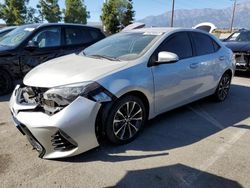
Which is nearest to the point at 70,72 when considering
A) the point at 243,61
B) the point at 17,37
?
the point at 17,37

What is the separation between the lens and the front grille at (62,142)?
329cm

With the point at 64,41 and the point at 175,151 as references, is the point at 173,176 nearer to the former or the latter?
the point at 175,151

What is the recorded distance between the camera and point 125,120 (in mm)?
3912

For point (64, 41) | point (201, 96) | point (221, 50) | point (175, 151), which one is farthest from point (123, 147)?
point (64, 41)

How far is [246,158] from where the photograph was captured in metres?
3.69

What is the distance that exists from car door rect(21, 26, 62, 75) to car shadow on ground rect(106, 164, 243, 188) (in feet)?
14.2

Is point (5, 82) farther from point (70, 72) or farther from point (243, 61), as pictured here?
point (243, 61)

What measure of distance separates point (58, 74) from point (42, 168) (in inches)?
46.0

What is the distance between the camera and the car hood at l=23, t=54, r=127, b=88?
3527 millimetres

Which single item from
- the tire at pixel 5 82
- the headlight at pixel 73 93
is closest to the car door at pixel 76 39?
the tire at pixel 5 82

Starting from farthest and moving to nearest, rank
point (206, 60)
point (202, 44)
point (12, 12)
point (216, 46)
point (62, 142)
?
point (12, 12) < point (216, 46) < point (202, 44) < point (206, 60) < point (62, 142)

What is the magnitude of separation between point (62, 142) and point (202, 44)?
3318 mm

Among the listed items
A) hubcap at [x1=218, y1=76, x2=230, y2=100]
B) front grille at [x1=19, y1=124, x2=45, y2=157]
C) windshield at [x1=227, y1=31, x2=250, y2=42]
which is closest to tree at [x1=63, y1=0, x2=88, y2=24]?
windshield at [x1=227, y1=31, x2=250, y2=42]

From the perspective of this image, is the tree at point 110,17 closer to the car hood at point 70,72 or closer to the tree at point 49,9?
the tree at point 49,9
